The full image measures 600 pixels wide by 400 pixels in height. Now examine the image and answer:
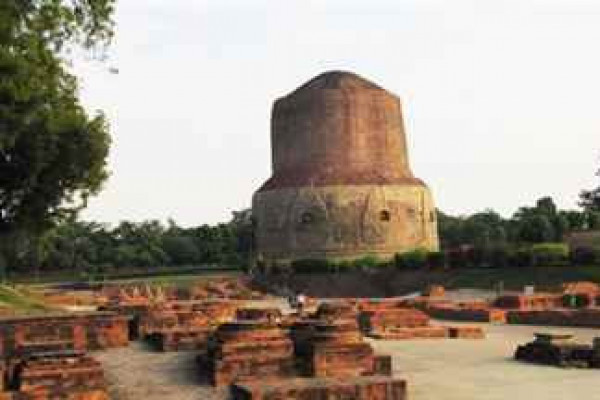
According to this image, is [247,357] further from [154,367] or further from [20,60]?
[20,60]

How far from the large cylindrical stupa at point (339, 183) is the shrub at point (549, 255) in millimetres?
14165

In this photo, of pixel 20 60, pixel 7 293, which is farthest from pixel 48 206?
pixel 20 60

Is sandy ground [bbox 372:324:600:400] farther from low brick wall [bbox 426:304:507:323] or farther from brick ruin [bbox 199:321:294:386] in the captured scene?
low brick wall [bbox 426:304:507:323]

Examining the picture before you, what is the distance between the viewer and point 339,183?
137 feet

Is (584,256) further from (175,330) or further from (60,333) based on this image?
(60,333)

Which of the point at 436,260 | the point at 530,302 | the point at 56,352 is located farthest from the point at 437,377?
the point at 436,260

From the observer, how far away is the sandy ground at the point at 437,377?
6738 millimetres

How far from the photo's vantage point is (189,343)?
889 centimetres

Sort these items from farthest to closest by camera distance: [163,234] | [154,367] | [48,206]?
[163,234] → [48,206] → [154,367]

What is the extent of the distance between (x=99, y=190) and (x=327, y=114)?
25.6 meters

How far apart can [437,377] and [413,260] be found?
24.6 metres

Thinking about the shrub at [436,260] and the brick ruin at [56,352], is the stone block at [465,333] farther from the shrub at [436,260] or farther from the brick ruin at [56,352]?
the shrub at [436,260]

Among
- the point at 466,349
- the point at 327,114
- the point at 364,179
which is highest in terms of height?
the point at 327,114

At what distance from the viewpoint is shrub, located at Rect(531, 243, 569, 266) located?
2573cm
